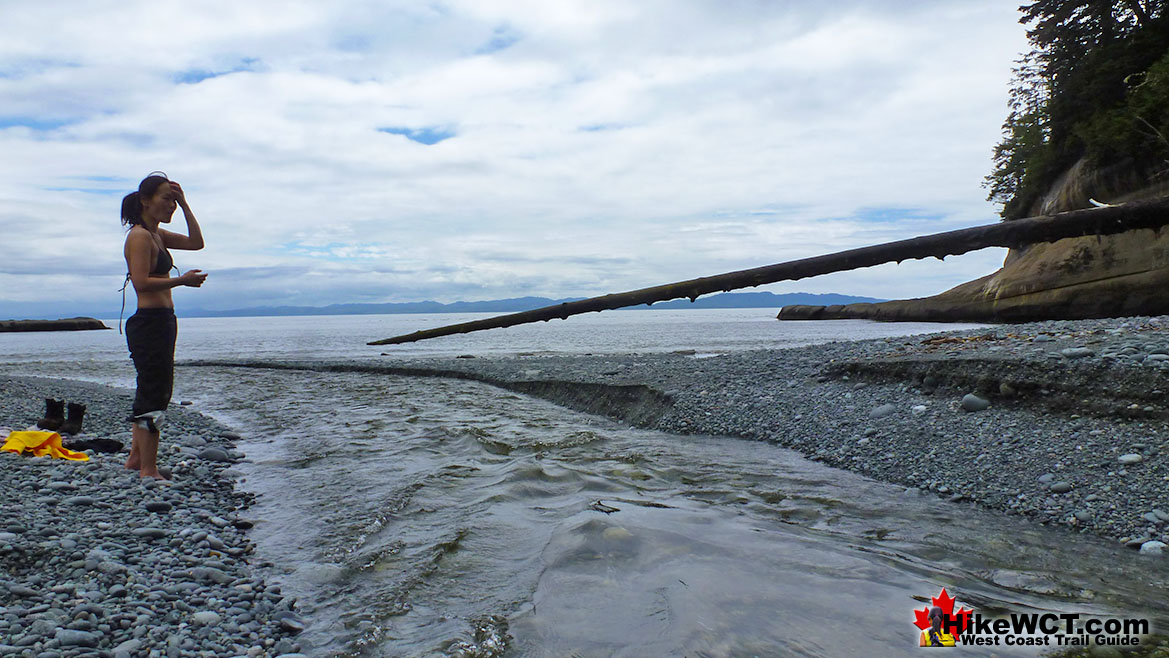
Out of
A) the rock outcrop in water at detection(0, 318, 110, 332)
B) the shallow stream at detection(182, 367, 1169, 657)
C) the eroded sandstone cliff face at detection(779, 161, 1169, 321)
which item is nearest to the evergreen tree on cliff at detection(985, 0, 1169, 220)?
the eroded sandstone cliff face at detection(779, 161, 1169, 321)

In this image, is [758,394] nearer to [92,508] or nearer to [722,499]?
[722,499]

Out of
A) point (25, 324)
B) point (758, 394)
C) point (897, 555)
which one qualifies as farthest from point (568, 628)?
point (25, 324)

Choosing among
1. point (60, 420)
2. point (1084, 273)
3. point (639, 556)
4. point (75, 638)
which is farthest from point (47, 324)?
point (1084, 273)

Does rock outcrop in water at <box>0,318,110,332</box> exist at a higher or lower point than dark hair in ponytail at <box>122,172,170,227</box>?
higher

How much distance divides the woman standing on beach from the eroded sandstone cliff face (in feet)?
89.3

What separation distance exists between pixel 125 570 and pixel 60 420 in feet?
21.0

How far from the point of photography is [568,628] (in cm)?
388

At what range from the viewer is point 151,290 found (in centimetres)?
562

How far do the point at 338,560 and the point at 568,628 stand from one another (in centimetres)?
211

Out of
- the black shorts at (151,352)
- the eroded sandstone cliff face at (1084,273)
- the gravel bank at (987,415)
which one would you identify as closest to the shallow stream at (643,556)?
the gravel bank at (987,415)

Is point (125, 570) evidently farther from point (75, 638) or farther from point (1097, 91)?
point (1097, 91)

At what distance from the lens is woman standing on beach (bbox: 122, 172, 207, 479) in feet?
18.4

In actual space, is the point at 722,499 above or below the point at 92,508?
below
